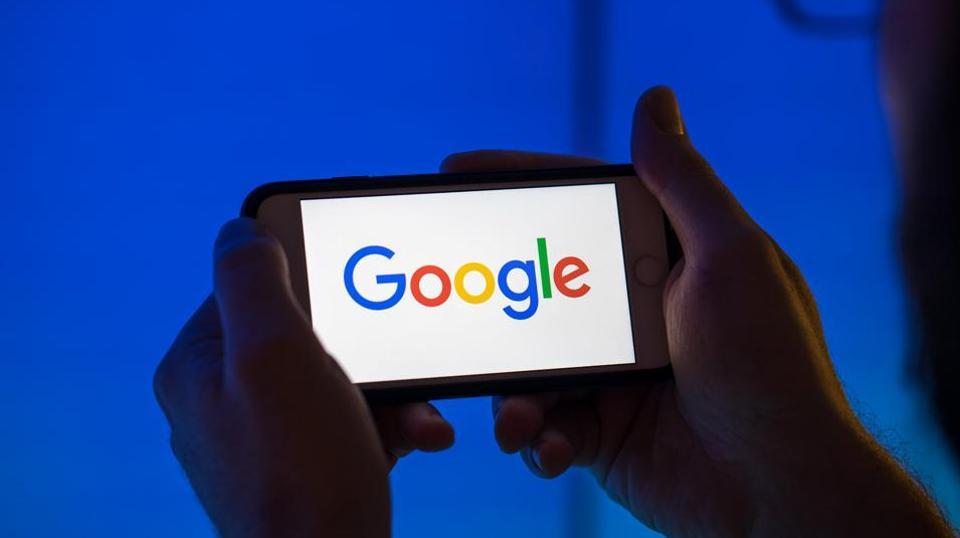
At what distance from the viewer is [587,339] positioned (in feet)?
1.86

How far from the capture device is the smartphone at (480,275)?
1.80ft

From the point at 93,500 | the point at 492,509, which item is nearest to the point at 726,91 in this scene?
the point at 492,509

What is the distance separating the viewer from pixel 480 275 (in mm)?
561

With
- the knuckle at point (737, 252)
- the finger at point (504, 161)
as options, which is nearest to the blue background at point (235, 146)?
the finger at point (504, 161)

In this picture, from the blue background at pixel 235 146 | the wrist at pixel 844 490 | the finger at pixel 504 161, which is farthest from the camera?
the blue background at pixel 235 146

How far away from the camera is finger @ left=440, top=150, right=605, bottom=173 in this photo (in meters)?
0.62

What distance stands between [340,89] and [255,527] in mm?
513

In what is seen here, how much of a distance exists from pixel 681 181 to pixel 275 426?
331mm

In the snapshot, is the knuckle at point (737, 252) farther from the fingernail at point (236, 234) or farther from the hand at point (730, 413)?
the fingernail at point (236, 234)

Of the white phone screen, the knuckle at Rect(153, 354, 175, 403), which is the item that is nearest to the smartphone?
the white phone screen

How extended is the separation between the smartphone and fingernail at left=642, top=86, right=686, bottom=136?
45 mm

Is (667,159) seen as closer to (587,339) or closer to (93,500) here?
(587,339)

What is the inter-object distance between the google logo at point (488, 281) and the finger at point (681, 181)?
0.08m

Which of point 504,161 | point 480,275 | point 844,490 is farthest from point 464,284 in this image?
point 844,490
